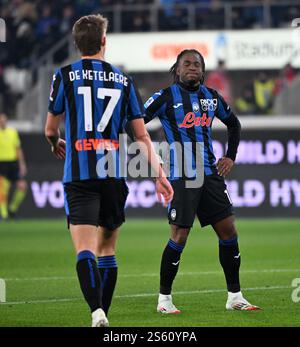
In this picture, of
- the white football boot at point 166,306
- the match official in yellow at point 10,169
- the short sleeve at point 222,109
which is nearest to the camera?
the white football boot at point 166,306

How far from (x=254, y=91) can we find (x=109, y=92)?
53.4ft

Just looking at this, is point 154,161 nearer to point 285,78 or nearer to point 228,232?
point 228,232

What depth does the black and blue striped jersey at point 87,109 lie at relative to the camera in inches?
262

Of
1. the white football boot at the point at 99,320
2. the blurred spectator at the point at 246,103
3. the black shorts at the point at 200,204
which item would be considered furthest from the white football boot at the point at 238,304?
the blurred spectator at the point at 246,103

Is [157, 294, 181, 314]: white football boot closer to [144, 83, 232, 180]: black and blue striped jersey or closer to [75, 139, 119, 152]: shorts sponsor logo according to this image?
[144, 83, 232, 180]: black and blue striped jersey

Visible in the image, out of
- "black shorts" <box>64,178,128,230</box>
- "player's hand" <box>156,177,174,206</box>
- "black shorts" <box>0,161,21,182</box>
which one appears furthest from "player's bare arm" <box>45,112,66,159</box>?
"black shorts" <box>0,161,21,182</box>

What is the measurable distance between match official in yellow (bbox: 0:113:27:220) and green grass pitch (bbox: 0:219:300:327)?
8.54 ft

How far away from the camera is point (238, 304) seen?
8.15m

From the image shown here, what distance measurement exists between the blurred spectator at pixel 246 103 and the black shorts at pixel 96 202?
15893 mm

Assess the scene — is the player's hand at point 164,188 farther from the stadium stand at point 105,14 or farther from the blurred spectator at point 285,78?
the stadium stand at point 105,14
